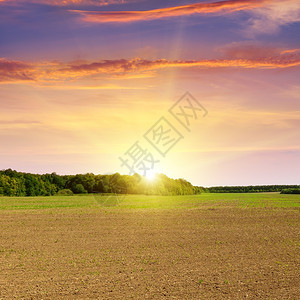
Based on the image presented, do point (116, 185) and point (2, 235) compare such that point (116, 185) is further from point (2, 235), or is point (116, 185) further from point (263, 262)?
point (263, 262)

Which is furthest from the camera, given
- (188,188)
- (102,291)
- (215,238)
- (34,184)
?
(188,188)

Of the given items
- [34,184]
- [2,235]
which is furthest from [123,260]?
[34,184]

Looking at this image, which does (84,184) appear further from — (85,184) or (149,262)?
(149,262)

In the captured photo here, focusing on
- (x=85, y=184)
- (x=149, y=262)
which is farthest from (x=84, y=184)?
(x=149, y=262)

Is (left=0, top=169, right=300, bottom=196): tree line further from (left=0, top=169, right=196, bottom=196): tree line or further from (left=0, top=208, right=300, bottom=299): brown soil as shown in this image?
(left=0, top=208, right=300, bottom=299): brown soil

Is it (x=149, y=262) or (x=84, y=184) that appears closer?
(x=149, y=262)

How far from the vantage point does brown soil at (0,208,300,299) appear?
1333 cm

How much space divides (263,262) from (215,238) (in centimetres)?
721

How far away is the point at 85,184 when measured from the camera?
11606 cm

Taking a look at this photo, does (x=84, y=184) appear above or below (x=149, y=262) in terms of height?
above

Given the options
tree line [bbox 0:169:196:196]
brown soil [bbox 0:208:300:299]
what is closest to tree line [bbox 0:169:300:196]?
tree line [bbox 0:169:196:196]

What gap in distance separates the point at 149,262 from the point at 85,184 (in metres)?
100

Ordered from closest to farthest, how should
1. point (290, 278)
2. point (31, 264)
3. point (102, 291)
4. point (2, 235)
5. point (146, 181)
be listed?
point (102, 291) → point (290, 278) → point (31, 264) → point (2, 235) → point (146, 181)

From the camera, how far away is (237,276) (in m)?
15.2
